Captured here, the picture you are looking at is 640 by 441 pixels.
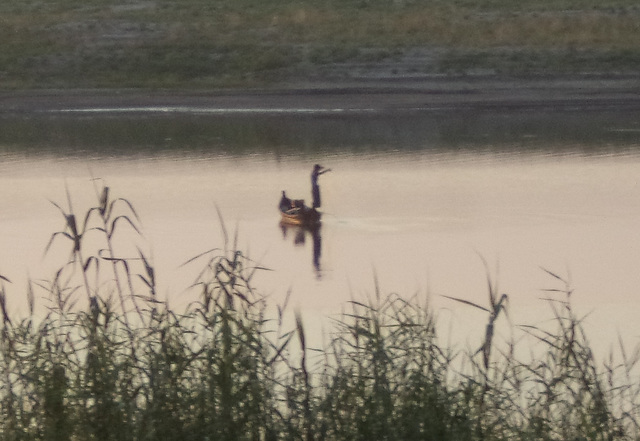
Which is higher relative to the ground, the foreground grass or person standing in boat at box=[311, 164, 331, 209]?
the foreground grass

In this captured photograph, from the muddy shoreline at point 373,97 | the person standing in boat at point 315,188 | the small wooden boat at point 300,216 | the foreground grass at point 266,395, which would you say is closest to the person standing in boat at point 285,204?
the small wooden boat at point 300,216

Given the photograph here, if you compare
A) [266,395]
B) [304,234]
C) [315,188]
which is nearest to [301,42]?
[315,188]

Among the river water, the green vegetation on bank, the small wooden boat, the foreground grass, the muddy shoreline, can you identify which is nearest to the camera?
the foreground grass

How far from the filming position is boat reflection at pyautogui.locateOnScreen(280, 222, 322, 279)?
11.1 metres

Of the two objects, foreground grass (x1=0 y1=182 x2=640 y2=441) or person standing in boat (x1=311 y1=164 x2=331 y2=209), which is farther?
person standing in boat (x1=311 y1=164 x2=331 y2=209)

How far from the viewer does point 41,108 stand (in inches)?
902

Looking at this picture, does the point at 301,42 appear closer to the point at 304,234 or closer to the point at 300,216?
the point at 300,216

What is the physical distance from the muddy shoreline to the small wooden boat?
966 cm

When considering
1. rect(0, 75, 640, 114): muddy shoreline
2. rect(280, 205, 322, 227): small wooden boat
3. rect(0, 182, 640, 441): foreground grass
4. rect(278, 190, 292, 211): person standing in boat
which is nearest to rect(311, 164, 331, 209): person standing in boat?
rect(280, 205, 322, 227): small wooden boat

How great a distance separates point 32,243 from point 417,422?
7123 mm

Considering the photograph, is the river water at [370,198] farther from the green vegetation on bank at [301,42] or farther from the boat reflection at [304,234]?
the green vegetation on bank at [301,42]

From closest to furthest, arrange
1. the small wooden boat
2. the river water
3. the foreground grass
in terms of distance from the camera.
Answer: the foreground grass < the river water < the small wooden boat

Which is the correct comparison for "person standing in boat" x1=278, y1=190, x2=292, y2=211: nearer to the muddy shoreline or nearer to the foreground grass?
the foreground grass

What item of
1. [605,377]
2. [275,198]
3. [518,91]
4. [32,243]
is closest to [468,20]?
[518,91]
